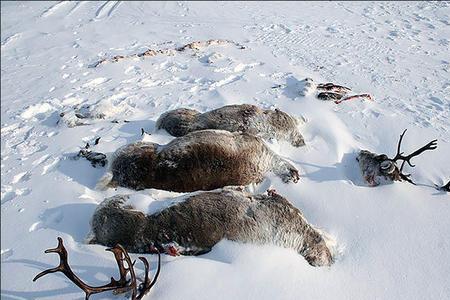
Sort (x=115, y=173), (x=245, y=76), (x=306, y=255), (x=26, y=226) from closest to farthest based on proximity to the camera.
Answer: (x=306, y=255) → (x=26, y=226) → (x=115, y=173) → (x=245, y=76)

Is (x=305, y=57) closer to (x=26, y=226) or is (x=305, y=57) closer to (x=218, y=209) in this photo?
(x=218, y=209)

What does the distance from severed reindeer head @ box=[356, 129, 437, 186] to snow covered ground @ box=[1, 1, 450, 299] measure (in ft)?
0.40

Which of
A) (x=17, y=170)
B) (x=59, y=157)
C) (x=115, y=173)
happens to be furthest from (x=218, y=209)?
(x=17, y=170)

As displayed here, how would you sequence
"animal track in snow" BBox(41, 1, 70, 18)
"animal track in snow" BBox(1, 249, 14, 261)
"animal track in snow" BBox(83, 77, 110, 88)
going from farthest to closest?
"animal track in snow" BBox(41, 1, 70, 18), "animal track in snow" BBox(83, 77, 110, 88), "animal track in snow" BBox(1, 249, 14, 261)

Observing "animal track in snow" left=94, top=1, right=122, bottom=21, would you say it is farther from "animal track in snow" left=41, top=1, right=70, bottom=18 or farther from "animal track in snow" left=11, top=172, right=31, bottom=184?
"animal track in snow" left=11, top=172, right=31, bottom=184

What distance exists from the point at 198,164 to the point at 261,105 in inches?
106

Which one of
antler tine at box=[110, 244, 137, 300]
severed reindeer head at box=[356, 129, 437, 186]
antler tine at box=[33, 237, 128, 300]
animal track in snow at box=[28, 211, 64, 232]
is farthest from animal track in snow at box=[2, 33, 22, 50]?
severed reindeer head at box=[356, 129, 437, 186]

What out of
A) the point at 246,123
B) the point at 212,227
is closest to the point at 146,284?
the point at 212,227

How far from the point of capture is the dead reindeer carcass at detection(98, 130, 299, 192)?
17.6 feet

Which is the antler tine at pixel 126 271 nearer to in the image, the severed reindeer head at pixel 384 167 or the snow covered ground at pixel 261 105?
the snow covered ground at pixel 261 105

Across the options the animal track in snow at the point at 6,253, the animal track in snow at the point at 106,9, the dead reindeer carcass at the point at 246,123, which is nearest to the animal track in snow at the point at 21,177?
the animal track in snow at the point at 6,253

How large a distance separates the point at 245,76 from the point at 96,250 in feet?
16.8

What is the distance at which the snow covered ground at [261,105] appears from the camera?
14.4ft

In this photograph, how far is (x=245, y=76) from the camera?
8.78 m
